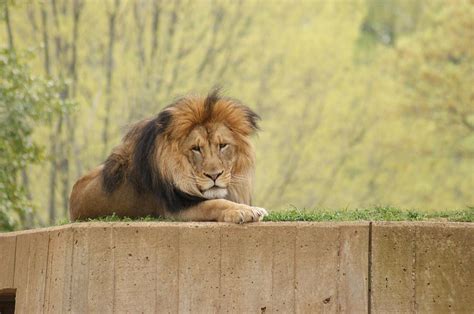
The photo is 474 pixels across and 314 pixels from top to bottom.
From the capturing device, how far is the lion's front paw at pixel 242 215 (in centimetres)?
741

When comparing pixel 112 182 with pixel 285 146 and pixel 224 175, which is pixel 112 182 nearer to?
pixel 224 175

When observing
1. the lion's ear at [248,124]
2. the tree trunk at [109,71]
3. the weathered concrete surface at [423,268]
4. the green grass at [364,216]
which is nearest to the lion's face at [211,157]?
the lion's ear at [248,124]

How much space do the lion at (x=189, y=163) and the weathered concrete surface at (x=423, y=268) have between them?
40.7 inches

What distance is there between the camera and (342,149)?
2584 cm

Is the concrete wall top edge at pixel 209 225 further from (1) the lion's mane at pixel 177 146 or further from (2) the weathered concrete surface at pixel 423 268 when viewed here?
(1) the lion's mane at pixel 177 146

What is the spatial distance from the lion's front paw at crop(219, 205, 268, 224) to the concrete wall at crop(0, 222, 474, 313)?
0.19 feet

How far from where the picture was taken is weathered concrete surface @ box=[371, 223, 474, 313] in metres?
7.12

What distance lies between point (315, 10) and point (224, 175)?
60.0 feet

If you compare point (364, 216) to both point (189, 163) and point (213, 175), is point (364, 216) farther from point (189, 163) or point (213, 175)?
point (189, 163)

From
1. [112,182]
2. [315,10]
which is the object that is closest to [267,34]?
[315,10]

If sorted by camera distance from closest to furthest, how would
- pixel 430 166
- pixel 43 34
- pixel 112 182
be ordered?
1. pixel 112 182
2. pixel 43 34
3. pixel 430 166

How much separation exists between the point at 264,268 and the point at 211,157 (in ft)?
3.23

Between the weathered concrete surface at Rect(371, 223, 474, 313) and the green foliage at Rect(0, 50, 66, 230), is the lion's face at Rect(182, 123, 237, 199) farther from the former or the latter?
the green foliage at Rect(0, 50, 66, 230)

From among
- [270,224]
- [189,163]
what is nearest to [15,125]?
[189,163]
